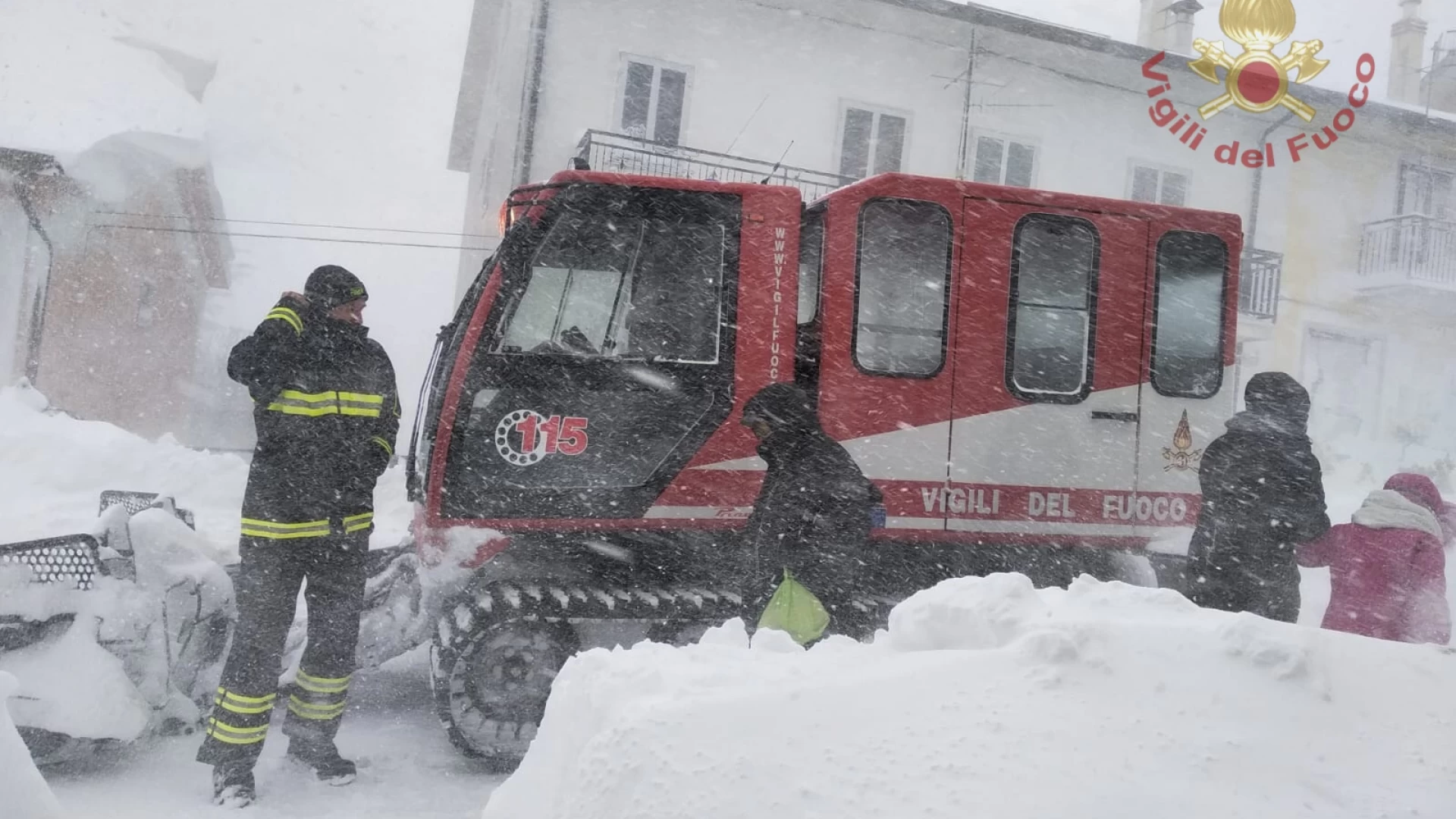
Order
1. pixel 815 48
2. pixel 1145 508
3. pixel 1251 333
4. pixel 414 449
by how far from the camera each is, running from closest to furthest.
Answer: pixel 414 449 < pixel 1145 508 < pixel 815 48 < pixel 1251 333

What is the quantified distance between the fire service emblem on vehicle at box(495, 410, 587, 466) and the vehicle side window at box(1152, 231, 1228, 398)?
2.91 metres

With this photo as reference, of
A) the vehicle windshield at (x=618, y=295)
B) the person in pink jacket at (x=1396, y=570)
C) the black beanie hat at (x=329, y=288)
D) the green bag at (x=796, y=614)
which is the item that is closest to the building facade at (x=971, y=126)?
the vehicle windshield at (x=618, y=295)

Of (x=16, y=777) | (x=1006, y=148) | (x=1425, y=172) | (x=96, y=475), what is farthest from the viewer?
(x=1425, y=172)

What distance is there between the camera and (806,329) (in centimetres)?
499

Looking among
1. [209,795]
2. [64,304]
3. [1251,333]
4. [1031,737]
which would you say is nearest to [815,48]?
[1251,333]

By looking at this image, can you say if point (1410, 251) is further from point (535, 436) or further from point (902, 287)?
point (535, 436)

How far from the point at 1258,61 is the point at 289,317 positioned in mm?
17212

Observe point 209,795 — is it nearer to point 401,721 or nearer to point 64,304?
point 401,721

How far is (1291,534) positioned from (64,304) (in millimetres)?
18054

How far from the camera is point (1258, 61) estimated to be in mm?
16922

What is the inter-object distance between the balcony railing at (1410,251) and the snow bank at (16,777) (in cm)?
2072

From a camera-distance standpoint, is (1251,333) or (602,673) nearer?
(602,673)

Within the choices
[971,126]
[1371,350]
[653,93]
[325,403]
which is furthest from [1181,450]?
[1371,350]

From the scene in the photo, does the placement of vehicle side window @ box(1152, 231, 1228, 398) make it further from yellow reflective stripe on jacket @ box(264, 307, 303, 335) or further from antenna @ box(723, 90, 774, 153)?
antenna @ box(723, 90, 774, 153)
